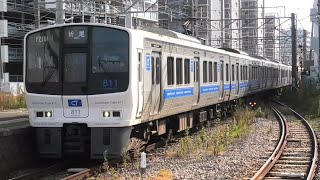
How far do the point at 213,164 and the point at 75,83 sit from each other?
331 cm

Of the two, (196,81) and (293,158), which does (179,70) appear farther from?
(293,158)

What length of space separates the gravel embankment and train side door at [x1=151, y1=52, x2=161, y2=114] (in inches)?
46.1

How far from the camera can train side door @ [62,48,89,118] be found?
33.1 ft

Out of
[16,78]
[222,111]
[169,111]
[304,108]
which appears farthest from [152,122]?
[16,78]

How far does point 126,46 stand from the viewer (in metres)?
9.97

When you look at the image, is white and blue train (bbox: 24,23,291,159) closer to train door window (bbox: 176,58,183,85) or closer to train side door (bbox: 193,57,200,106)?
train door window (bbox: 176,58,183,85)

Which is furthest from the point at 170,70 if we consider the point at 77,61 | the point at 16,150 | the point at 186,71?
the point at 16,150

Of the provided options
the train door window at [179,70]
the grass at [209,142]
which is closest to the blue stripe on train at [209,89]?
the grass at [209,142]

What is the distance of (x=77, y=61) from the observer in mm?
10297

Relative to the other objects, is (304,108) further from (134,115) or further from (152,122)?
(134,115)

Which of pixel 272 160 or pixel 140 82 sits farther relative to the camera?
pixel 272 160

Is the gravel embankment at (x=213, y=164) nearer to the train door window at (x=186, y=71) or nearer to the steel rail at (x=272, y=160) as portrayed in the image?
the steel rail at (x=272, y=160)

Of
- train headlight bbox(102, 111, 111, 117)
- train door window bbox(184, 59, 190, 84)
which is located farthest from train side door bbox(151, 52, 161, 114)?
train door window bbox(184, 59, 190, 84)

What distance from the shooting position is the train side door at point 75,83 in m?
10.1
